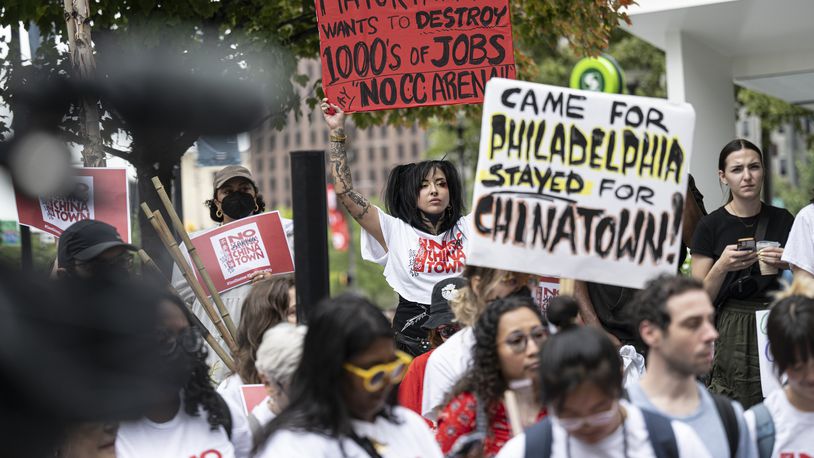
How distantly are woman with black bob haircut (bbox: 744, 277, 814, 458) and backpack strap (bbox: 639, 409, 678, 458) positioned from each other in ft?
1.71

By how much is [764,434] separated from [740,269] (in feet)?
7.32

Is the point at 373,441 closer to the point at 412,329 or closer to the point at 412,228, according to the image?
the point at 412,329

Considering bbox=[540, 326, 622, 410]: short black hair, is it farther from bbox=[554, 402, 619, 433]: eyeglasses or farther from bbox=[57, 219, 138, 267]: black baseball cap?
bbox=[57, 219, 138, 267]: black baseball cap

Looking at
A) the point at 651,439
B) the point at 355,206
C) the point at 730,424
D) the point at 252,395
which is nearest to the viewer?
the point at 651,439

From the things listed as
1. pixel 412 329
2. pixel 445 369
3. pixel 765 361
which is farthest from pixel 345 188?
pixel 765 361

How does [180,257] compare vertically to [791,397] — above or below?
above

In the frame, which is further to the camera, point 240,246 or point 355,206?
point 240,246

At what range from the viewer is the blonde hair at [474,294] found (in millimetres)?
4273

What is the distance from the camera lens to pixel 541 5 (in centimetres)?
897

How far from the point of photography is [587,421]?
2867mm

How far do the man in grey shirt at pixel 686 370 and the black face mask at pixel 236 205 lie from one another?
11.5 feet

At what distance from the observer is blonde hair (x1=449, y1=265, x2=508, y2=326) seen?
427cm

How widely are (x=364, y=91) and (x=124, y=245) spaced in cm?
288

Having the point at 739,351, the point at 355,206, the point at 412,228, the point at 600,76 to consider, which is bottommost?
the point at 739,351
